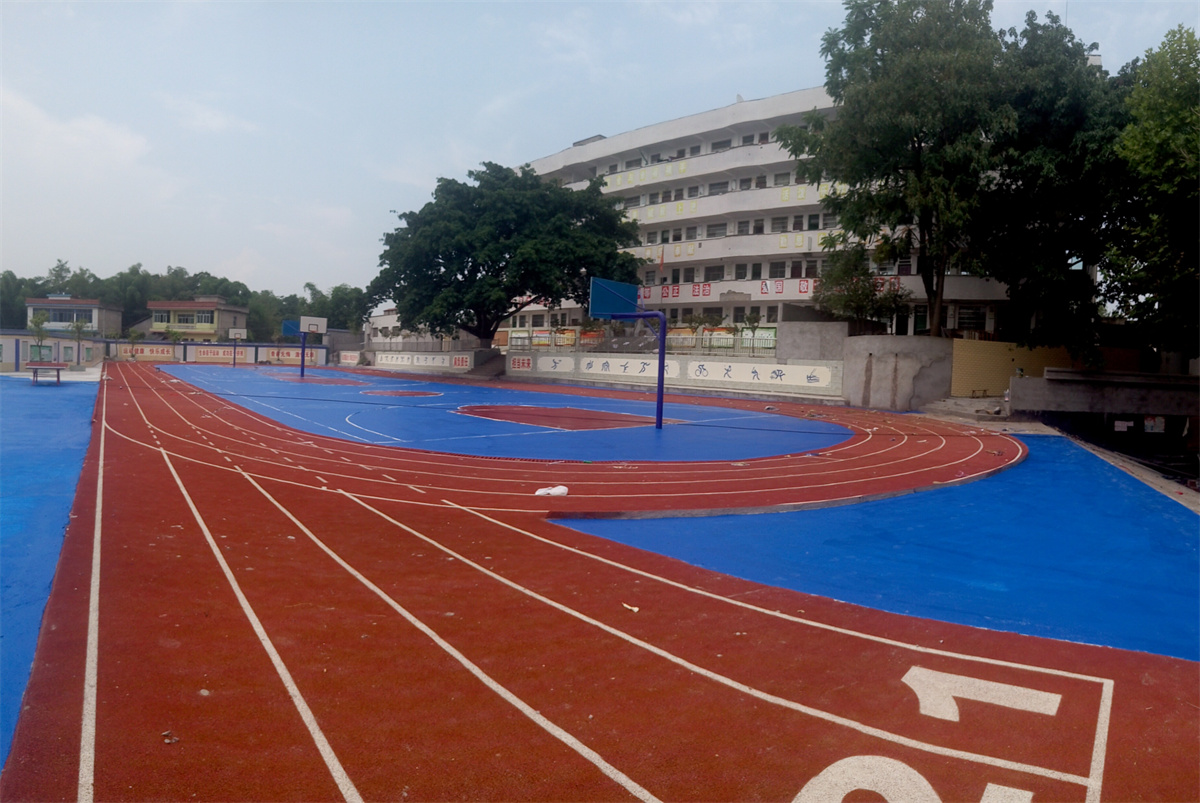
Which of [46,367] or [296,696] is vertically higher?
[46,367]

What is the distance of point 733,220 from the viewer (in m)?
40.0

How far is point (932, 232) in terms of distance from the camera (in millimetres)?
24000

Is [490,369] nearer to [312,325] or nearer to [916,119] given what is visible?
[312,325]

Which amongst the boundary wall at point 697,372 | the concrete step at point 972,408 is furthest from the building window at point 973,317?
the boundary wall at point 697,372

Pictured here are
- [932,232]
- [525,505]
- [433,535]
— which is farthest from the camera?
[932,232]

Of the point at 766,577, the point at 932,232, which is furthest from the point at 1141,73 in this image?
the point at 766,577

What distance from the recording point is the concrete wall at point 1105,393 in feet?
69.1

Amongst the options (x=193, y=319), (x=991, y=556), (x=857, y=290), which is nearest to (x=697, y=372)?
(x=857, y=290)

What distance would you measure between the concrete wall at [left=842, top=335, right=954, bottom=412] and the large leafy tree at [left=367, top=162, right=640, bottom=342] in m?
16.0

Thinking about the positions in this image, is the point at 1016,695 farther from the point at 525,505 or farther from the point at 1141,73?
the point at 1141,73

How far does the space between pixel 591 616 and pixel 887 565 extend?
3163 mm

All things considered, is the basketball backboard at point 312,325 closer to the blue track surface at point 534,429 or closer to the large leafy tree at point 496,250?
the large leafy tree at point 496,250

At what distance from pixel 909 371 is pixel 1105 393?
5.33m

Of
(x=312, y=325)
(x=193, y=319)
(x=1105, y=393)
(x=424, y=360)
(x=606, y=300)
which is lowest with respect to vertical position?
(x=424, y=360)
